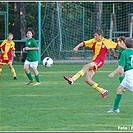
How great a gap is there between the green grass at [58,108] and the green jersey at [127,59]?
857 millimetres

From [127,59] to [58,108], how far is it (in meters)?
1.66

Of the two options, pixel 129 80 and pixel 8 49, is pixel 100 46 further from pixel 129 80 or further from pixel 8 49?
pixel 8 49

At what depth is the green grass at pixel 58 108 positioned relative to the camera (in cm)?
770

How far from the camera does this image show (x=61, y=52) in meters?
24.1

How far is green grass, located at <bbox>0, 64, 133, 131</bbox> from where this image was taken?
A: 25.2ft

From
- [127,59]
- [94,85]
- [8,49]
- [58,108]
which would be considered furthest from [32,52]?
[127,59]

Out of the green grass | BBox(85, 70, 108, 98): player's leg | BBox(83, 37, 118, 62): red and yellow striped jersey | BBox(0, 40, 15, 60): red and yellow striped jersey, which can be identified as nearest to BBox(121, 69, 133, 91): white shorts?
the green grass

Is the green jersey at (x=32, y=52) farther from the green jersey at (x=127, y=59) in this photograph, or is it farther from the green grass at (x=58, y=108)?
the green jersey at (x=127, y=59)

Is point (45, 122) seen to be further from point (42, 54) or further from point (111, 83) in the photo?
point (42, 54)

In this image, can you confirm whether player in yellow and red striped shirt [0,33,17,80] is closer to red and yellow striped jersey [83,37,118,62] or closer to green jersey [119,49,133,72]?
red and yellow striped jersey [83,37,118,62]

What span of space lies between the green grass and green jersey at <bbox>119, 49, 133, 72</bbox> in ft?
2.81

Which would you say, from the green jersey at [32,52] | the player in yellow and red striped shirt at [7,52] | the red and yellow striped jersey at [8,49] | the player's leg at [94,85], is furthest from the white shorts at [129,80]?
the red and yellow striped jersey at [8,49]

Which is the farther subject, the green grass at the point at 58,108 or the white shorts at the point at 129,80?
the white shorts at the point at 129,80

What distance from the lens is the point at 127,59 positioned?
888cm
